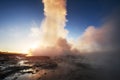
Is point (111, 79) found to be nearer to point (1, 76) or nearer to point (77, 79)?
point (77, 79)

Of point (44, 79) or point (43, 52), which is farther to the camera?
point (43, 52)

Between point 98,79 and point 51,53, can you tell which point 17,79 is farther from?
point 51,53

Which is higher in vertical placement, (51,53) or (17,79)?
(51,53)

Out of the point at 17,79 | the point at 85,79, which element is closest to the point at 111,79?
the point at 85,79

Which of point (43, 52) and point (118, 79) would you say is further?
point (43, 52)

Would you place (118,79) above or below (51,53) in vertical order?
below

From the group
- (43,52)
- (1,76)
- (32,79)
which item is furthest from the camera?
(43,52)

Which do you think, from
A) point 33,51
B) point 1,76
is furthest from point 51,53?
point 1,76

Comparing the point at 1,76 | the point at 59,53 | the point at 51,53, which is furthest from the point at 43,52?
the point at 1,76

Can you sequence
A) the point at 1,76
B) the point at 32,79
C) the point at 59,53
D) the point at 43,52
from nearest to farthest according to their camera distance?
the point at 32,79 → the point at 1,76 → the point at 43,52 → the point at 59,53
